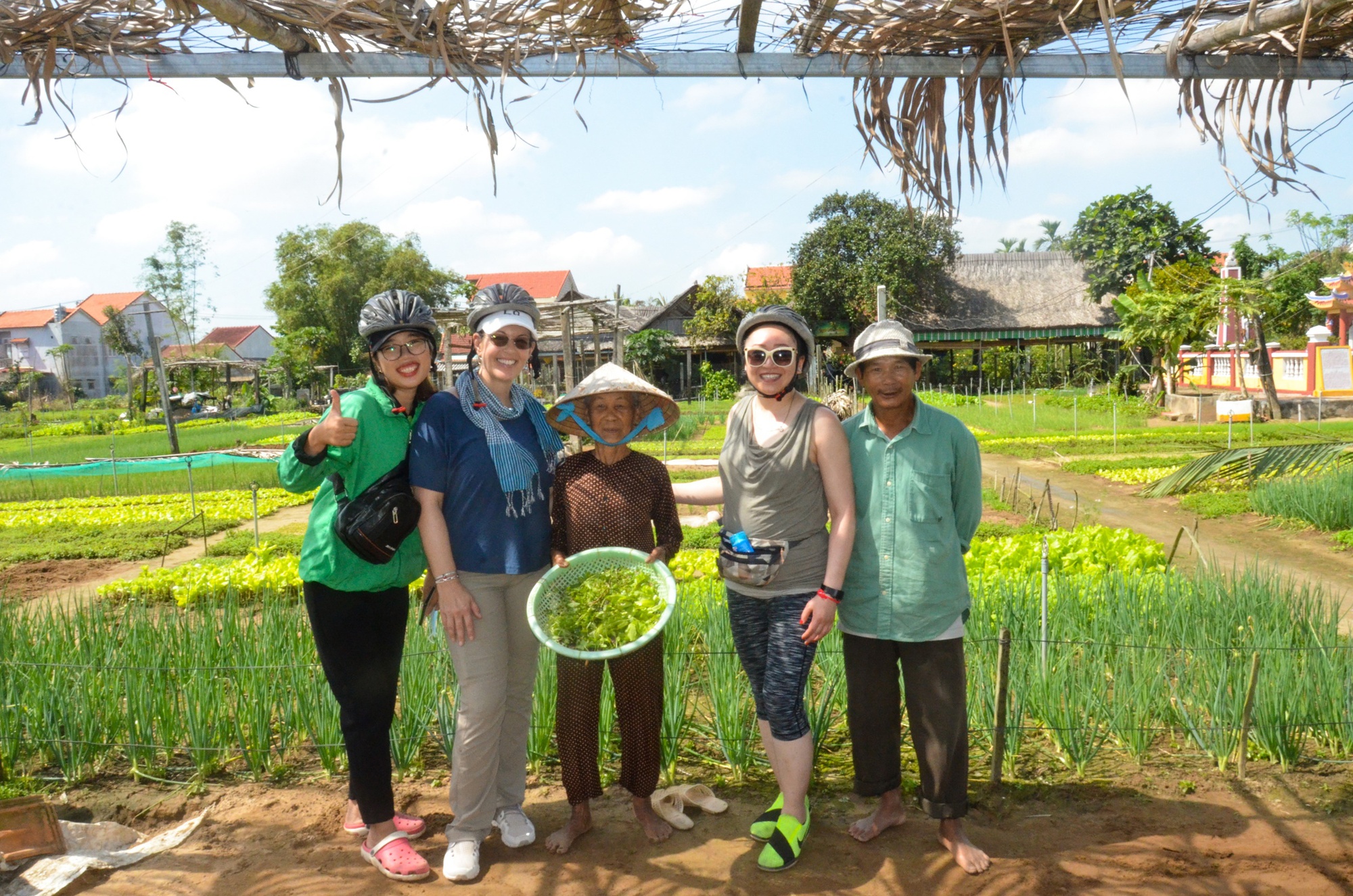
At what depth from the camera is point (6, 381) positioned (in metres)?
39.5

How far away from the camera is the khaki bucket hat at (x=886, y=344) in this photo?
252 centimetres

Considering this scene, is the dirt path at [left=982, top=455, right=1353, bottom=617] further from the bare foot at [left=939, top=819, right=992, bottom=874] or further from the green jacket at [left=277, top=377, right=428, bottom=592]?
the green jacket at [left=277, top=377, right=428, bottom=592]

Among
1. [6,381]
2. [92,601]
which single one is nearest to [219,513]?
[92,601]

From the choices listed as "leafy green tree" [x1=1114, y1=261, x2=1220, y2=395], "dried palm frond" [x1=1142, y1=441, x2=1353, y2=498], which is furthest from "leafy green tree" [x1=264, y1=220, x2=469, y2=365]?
"dried palm frond" [x1=1142, y1=441, x2=1353, y2=498]

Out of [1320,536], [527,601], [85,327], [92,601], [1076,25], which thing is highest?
[85,327]

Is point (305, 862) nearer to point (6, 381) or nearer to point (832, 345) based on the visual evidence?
point (832, 345)

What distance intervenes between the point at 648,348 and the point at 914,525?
29.1 m

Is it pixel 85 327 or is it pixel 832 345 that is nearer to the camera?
pixel 832 345

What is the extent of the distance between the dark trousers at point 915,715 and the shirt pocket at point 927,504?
0.31 meters

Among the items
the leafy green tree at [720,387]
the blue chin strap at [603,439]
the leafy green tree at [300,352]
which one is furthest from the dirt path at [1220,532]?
the leafy green tree at [300,352]

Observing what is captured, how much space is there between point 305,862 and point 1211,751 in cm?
277

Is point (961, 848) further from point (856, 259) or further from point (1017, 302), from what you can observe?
point (1017, 302)

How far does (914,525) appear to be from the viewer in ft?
8.39

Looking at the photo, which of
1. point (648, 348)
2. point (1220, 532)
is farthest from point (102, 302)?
point (1220, 532)
